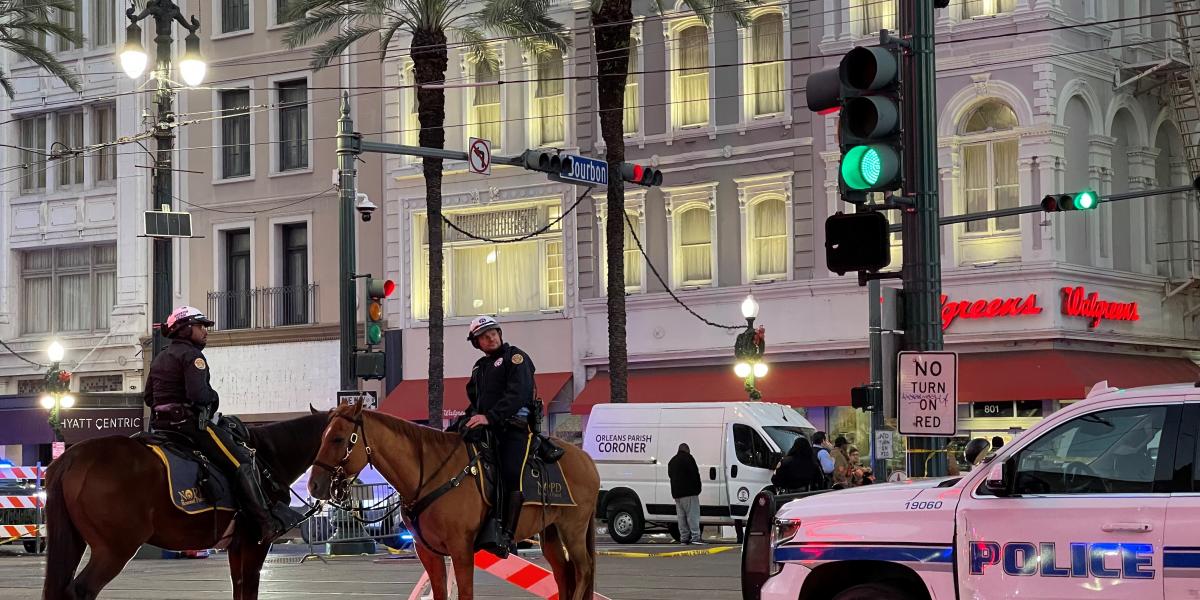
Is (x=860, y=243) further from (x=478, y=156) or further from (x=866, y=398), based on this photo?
(x=478, y=156)

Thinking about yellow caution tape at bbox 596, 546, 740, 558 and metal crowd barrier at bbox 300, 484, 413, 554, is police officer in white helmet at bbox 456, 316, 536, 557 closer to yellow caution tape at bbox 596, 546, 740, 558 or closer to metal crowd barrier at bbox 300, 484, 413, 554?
yellow caution tape at bbox 596, 546, 740, 558

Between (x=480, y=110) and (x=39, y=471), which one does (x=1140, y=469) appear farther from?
(x=480, y=110)

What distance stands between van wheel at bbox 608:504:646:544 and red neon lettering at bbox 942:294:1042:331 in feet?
31.0

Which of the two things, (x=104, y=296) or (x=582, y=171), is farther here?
(x=104, y=296)

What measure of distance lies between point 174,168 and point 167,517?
3650 cm

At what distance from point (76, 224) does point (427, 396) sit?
13.5 metres

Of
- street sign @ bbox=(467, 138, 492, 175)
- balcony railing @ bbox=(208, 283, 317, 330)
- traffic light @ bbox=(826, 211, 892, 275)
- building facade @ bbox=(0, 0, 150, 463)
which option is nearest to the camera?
traffic light @ bbox=(826, 211, 892, 275)

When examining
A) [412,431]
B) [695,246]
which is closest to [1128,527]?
[412,431]

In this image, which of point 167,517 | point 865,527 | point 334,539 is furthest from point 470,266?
point 865,527

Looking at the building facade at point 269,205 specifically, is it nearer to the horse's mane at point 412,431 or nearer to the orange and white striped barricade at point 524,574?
the orange and white striped barricade at point 524,574

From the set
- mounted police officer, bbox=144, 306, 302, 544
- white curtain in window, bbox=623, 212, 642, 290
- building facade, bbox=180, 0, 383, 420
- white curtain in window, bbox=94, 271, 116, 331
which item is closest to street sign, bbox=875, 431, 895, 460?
mounted police officer, bbox=144, 306, 302, 544

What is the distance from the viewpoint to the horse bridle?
40.9 feet

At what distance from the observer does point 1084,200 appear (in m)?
28.8

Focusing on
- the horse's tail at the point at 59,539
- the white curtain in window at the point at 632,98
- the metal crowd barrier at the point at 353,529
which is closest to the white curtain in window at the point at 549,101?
the white curtain in window at the point at 632,98
